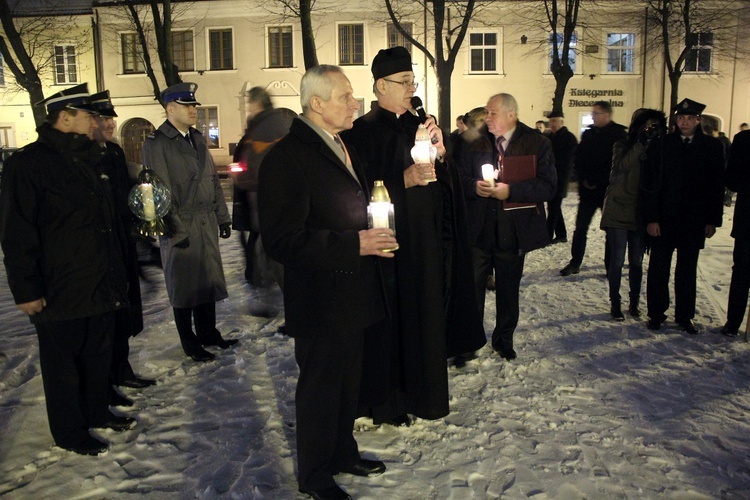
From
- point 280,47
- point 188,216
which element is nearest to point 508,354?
point 188,216

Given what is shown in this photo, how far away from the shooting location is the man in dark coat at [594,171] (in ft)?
27.8

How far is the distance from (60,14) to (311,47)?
20.2m

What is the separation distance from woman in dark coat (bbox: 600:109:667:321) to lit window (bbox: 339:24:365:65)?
24.8 m

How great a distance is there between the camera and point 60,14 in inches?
1240

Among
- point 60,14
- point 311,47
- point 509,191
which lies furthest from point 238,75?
point 509,191

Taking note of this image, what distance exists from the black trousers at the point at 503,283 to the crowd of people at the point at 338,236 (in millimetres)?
13

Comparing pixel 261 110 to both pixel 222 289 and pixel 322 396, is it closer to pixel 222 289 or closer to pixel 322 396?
pixel 222 289

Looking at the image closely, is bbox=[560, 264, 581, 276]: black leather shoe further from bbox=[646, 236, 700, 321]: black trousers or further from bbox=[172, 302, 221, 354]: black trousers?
bbox=[172, 302, 221, 354]: black trousers

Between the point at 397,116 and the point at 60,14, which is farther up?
the point at 60,14

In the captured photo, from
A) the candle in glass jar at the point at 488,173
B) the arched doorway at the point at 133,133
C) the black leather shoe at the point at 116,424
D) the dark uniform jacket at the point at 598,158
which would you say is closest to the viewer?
the black leather shoe at the point at 116,424

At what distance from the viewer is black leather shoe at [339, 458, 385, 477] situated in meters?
3.52

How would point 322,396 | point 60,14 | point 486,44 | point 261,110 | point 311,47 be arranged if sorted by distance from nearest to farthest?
point 322,396
point 261,110
point 311,47
point 486,44
point 60,14

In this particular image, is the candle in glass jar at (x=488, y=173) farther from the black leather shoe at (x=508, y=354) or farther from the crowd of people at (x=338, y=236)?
the black leather shoe at (x=508, y=354)

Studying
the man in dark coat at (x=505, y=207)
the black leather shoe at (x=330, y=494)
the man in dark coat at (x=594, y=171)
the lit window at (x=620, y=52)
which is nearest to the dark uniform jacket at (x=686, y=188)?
the man in dark coat at (x=505, y=207)
